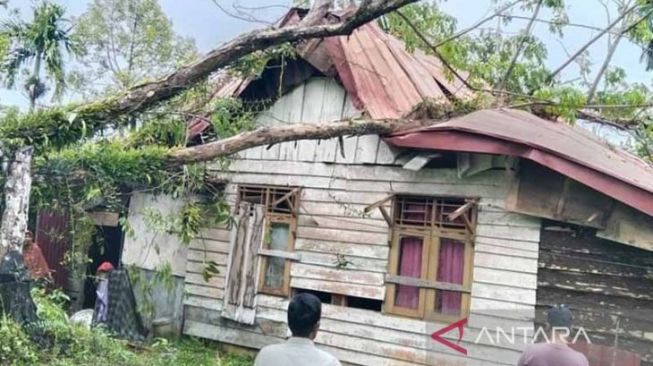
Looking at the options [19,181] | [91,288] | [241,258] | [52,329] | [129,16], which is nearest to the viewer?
[19,181]

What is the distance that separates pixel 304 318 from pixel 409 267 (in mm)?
4680

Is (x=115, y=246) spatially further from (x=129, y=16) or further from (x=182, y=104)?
(x=129, y=16)

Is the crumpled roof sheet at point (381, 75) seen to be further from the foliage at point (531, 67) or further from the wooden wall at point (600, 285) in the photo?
the wooden wall at point (600, 285)

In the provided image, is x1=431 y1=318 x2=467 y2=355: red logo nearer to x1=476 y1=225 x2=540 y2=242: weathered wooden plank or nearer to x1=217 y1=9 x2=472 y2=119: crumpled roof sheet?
x1=476 y1=225 x2=540 y2=242: weathered wooden plank

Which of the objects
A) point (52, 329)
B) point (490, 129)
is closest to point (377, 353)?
point (490, 129)

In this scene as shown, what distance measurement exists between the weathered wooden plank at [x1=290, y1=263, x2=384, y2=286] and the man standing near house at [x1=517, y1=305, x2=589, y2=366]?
3.71 m

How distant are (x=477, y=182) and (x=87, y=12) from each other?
22638 millimetres

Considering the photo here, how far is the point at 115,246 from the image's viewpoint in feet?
43.7

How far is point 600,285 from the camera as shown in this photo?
6.22 meters

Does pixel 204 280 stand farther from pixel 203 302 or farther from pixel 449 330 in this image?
pixel 449 330

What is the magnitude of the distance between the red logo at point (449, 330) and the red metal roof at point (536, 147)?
1.96 meters

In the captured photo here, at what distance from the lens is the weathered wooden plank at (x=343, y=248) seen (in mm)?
7430

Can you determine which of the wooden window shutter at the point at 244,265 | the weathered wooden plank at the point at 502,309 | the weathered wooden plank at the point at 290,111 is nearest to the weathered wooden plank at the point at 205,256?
the wooden window shutter at the point at 244,265

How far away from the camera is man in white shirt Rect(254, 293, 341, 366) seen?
2.63m
